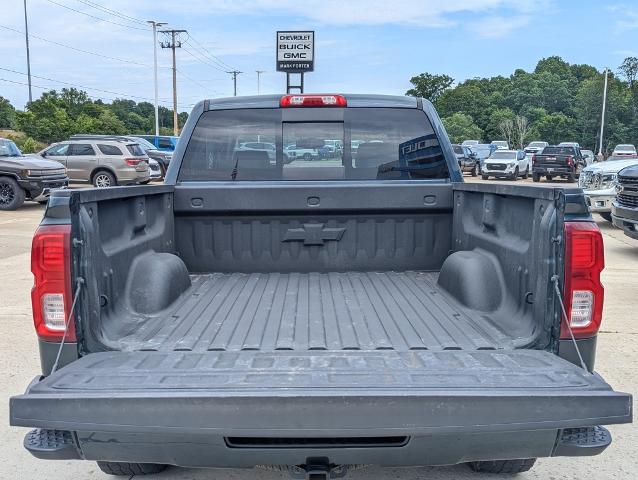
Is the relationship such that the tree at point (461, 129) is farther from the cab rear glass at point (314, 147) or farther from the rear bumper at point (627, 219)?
the cab rear glass at point (314, 147)

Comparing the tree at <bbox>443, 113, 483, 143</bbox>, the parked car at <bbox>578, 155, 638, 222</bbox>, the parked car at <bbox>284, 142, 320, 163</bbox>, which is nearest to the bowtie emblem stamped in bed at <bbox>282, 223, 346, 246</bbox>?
the parked car at <bbox>284, 142, 320, 163</bbox>

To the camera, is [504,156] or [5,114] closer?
[504,156]

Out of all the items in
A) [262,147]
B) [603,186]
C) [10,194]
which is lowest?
[10,194]

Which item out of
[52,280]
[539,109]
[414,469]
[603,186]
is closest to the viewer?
[52,280]

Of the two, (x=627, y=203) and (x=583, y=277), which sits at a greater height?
(x=583, y=277)

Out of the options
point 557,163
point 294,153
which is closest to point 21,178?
point 294,153

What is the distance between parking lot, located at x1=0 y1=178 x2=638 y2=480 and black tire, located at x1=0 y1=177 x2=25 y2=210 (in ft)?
22.4

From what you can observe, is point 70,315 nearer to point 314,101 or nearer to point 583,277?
point 583,277

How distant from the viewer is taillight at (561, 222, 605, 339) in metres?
2.58

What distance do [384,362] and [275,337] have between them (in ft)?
2.18

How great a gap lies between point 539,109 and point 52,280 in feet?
310

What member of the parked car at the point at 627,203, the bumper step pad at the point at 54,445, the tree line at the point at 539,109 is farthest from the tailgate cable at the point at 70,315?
the tree line at the point at 539,109

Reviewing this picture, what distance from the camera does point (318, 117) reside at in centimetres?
419

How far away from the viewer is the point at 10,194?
1664 cm
